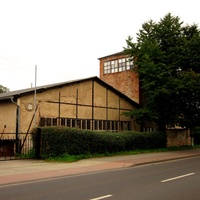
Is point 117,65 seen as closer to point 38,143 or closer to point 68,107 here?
point 68,107

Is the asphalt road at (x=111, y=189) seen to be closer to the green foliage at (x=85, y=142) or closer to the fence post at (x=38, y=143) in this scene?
the green foliage at (x=85, y=142)

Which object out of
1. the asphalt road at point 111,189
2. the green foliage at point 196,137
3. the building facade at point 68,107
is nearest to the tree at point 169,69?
the building facade at point 68,107

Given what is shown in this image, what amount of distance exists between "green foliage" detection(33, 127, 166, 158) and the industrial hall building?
4193 millimetres

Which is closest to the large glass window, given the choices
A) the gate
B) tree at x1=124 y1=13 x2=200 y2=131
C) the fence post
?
tree at x1=124 y1=13 x2=200 y2=131

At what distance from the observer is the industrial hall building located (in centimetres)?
2156

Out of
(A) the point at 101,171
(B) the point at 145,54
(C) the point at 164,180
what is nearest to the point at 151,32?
(B) the point at 145,54

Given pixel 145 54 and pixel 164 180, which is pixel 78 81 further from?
pixel 164 180

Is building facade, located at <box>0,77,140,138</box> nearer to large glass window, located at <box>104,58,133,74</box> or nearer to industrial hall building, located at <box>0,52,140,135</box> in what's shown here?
industrial hall building, located at <box>0,52,140,135</box>

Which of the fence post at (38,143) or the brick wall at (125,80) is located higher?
the brick wall at (125,80)

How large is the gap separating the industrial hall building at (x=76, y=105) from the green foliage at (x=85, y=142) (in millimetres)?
4193

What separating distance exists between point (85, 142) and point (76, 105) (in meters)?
5.89

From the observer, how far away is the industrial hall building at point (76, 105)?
849 inches

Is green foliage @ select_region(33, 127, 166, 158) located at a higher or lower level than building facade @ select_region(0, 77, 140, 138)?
lower

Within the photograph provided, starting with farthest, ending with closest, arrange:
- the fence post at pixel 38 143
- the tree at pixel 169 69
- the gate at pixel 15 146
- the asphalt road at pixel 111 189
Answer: the tree at pixel 169 69 → the gate at pixel 15 146 → the fence post at pixel 38 143 → the asphalt road at pixel 111 189
